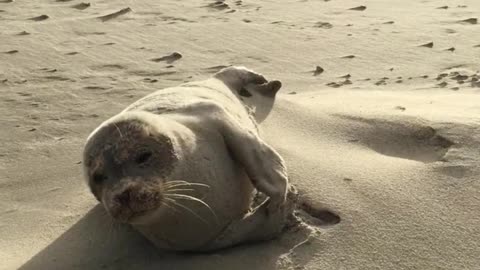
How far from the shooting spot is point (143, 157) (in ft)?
10.3

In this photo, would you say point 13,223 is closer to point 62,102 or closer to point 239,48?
point 62,102

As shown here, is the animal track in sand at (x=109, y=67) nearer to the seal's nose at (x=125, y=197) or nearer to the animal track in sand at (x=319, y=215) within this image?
the animal track in sand at (x=319, y=215)

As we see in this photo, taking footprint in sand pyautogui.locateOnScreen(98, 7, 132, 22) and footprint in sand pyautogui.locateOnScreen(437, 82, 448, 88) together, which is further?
footprint in sand pyautogui.locateOnScreen(98, 7, 132, 22)

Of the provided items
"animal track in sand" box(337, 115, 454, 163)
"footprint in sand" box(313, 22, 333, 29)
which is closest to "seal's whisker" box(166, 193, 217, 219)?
"animal track in sand" box(337, 115, 454, 163)

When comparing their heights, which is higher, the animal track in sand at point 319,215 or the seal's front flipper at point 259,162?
the seal's front flipper at point 259,162

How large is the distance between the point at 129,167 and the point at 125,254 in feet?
1.45

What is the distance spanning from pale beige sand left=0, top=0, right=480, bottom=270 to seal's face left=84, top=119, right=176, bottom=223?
1.16 feet

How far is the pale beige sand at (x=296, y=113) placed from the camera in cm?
326

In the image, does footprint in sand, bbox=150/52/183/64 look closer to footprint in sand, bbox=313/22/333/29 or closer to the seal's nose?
footprint in sand, bbox=313/22/333/29

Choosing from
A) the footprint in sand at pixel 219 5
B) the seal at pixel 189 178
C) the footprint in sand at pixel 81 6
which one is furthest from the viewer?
the footprint in sand at pixel 219 5

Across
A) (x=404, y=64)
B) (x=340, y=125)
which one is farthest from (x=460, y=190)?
(x=404, y=64)

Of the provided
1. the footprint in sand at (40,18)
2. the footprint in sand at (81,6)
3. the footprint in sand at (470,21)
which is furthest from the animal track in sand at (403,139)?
the footprint in sand at (81,6)

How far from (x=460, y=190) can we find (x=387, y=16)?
154 inches

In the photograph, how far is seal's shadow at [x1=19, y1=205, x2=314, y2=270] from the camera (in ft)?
10.4
